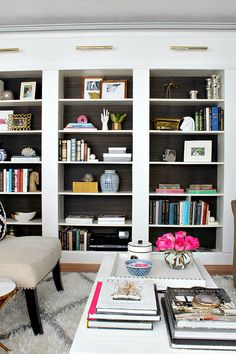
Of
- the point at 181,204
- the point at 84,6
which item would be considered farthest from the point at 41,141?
the point at 181,204

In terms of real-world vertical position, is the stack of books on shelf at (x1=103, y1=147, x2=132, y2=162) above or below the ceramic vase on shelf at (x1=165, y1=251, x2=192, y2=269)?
above

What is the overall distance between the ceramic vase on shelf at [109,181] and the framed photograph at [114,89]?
2.73 feet

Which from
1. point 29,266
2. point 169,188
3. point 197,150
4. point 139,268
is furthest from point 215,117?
point 29,266

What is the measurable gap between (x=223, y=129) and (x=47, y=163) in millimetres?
1925

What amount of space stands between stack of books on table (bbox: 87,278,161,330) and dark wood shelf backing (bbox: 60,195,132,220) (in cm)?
238

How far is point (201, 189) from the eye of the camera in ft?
11.2

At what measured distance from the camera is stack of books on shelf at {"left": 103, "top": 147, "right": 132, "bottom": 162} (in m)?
3.44

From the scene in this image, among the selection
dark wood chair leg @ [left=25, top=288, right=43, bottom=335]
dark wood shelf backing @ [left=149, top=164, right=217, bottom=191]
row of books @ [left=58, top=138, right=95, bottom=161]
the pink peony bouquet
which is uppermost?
row of books @ [left=58, top=138, right=95, bottom=161]

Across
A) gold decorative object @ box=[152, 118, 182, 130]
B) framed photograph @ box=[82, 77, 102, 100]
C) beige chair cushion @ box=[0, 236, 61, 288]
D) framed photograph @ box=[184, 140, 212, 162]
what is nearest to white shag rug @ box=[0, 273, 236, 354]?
beige chair cushion @ box=[0, 236, 61, 288]

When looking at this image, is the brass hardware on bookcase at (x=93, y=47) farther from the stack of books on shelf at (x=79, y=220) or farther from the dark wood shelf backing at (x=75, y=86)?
the stack of books on shelf at (x=79, y=220)

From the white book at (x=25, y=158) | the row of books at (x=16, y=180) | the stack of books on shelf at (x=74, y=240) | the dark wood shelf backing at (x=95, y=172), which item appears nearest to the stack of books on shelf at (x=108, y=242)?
the stack of books on shelf at (x=74, y=240)

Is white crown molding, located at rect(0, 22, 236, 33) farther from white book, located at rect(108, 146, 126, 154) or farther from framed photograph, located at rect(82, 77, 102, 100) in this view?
white book, located at rect(108, 146, 126, 154)

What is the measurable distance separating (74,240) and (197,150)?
1.68 meters

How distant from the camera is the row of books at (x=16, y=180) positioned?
3.51 m
